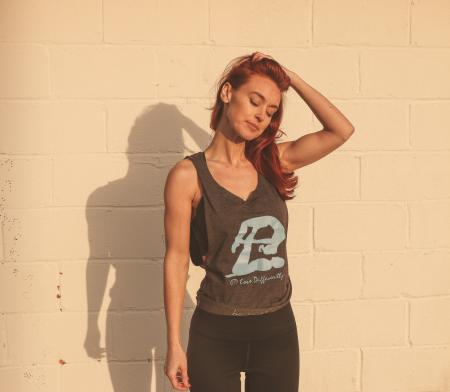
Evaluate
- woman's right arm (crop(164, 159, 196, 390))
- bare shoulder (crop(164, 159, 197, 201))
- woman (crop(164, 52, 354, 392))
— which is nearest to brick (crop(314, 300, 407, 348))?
woman (crop(164, 52, 354, 392))

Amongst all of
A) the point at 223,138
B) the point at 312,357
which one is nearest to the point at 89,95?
the point at 223,138

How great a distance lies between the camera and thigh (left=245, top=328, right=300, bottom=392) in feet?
4.84

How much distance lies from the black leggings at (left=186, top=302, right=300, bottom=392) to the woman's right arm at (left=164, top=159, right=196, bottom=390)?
0.05 m

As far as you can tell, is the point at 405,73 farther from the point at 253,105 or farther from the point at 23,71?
the point at 23,71

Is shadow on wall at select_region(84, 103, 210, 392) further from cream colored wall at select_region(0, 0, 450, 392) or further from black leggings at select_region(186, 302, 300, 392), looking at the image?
black leggings at select_region(186, 302, 300, 392)

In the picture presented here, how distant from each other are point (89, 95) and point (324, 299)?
46.5 inches

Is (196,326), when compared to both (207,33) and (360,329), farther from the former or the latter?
(207,33)

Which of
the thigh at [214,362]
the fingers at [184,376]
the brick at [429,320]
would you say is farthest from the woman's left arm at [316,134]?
the brick at [429,320]

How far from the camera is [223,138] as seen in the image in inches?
61.3

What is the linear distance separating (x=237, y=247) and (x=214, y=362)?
0.33 m

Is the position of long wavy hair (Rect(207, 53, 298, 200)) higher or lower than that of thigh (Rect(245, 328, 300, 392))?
higher

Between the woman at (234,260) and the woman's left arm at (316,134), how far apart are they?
6cm

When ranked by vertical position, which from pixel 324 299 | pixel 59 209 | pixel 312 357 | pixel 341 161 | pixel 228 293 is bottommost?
pixel 312 357

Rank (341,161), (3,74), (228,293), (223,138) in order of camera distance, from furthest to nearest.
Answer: (341,161)
(3,74)
(223,138)
(228,293)
